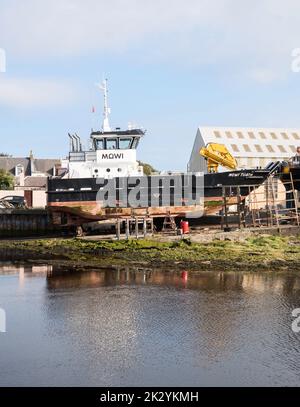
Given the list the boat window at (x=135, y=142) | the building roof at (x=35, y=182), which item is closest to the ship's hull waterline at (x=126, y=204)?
the boat window at (x=135, y=142)

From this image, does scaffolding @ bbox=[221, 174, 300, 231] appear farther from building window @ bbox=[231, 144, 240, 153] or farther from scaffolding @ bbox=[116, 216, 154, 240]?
building window @ bbox=[231, 144, 240, 153]

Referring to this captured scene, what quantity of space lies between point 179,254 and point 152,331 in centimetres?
843

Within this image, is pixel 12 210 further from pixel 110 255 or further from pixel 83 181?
pixel 110 255

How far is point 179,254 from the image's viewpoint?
19391mm

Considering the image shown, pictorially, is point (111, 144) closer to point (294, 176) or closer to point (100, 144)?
point (100, 144)

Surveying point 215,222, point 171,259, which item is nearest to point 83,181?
point 215,222

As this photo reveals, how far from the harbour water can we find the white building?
24.4 metres

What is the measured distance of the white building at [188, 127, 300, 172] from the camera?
40.4 m

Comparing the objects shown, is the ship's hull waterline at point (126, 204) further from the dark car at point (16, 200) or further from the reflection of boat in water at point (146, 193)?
the dark car at point (16, 200)

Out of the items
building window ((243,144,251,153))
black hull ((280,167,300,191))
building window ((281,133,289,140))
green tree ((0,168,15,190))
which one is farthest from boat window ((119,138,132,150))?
green tree ((0,168,15,190))

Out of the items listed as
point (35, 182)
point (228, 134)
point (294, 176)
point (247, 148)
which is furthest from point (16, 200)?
point (294, 176)

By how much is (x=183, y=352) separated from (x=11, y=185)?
46.4 meters

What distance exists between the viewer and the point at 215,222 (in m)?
27.6

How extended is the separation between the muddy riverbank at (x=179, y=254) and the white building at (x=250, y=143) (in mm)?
19620
